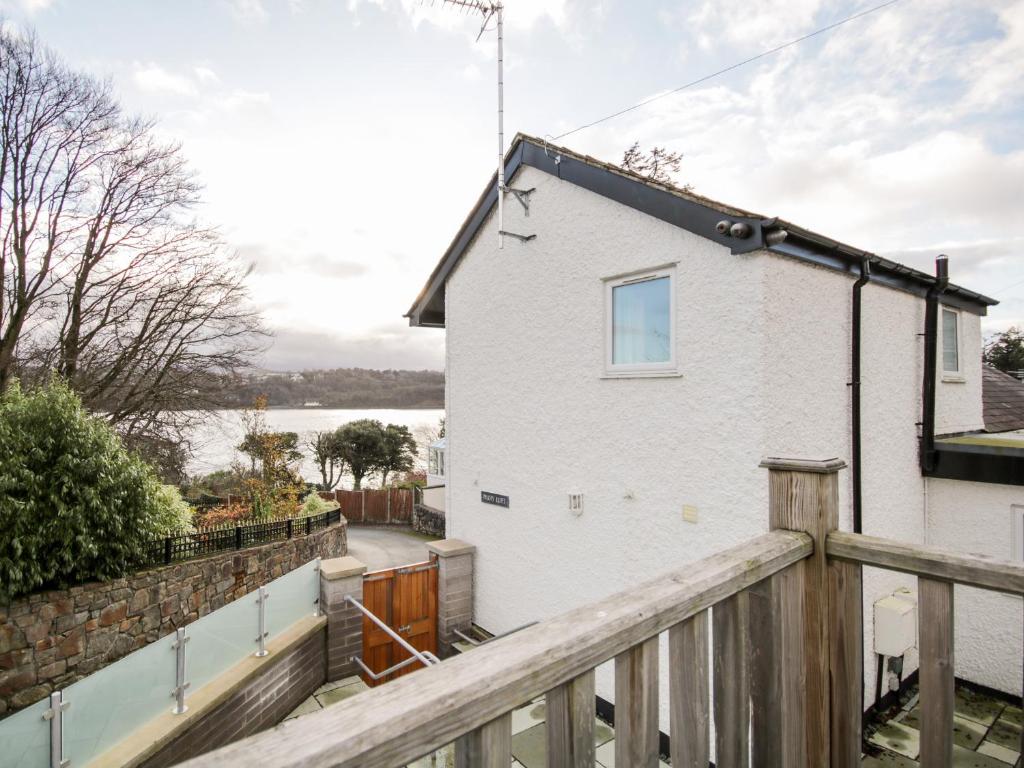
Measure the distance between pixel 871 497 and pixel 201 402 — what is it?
15697 millimetres

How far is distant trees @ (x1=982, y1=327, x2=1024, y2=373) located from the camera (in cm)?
2580

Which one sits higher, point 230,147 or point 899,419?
point 230,147

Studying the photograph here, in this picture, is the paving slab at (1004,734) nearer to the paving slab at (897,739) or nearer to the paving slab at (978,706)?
the paving slab at (978,706)

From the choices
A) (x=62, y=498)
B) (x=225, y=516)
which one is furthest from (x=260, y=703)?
(x=225, y=516)

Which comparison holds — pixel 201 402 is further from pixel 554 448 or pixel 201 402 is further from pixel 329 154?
pixel 554 448

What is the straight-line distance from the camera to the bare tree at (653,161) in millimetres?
13633

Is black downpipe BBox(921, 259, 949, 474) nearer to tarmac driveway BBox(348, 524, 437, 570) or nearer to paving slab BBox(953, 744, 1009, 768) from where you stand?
paving slab BBox(953, 744, 1009, 768)

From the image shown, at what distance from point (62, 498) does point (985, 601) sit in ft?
39.4

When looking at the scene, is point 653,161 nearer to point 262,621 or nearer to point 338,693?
point 262,621

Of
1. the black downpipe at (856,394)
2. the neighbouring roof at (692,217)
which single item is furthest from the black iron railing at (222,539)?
the black downpipe at (856,394)

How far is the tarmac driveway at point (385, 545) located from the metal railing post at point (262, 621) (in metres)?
9.63

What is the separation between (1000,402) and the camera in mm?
9266

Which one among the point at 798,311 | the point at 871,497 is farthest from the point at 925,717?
the point at 871,497

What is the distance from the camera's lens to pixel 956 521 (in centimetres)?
650
